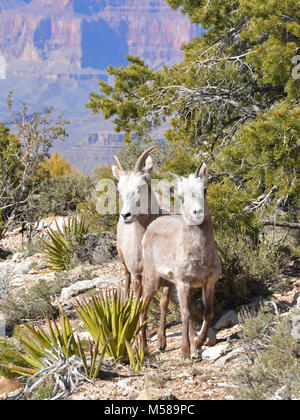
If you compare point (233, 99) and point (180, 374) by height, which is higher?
point (233, 99)

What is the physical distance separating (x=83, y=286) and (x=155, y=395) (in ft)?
15.5

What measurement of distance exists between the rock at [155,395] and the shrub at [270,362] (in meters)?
0.57

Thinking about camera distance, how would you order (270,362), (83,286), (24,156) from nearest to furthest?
(270,362) → (83,286) → (24,156)

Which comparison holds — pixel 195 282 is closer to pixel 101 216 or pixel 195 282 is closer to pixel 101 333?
pixel 101 333

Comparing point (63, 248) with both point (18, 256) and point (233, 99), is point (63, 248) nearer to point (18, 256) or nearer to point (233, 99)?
point (18, 256)

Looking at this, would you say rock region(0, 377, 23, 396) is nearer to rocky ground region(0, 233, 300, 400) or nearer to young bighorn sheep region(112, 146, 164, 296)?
rocky ground region(0, 233, 300, 400)

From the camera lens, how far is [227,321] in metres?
7.15

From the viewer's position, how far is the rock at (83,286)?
9234 mm

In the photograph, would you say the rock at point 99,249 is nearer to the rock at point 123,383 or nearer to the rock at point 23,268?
the rock at point 23,268

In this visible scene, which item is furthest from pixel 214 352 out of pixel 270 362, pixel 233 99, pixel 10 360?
pixel 233 99

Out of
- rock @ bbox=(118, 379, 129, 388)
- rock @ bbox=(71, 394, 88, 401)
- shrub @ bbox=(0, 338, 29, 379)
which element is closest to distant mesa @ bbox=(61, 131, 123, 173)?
shrub @ bbox=(0, 338, 29, 379)

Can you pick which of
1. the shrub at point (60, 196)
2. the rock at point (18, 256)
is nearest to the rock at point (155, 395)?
the rock at point (18, 256)

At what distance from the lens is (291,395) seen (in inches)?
188

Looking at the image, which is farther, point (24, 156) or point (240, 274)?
point (24, 156)
